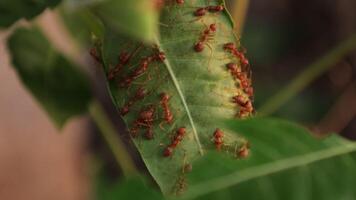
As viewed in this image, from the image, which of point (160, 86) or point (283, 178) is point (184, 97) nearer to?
point (160, 86)

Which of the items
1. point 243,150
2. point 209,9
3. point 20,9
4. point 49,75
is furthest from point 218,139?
point 49,75

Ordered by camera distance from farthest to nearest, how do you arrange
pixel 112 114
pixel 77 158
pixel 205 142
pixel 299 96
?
pixel 77 158 → pixel 112 114 → pixel 299 96 → pixel 205 142

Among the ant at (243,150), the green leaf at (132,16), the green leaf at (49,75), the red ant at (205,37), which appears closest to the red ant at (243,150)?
the ant at (243,150)

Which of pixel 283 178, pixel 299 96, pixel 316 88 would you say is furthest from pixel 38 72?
pixel 316 88

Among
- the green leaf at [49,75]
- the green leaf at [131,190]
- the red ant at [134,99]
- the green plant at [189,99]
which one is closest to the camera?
the green leaf at [131,190]

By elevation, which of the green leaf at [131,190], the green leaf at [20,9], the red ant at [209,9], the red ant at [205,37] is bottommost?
the red ant at [205,37]

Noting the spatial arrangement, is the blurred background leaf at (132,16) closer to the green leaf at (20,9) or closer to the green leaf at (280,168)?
the green leaf at (280,168)
